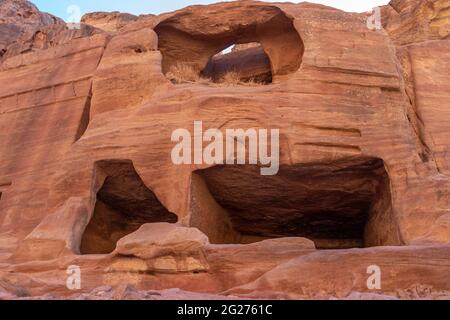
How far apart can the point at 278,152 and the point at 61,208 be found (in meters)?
4.49

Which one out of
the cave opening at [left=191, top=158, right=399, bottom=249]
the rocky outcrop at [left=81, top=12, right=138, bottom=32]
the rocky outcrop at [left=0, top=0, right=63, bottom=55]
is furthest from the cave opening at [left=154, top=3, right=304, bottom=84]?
the rocky outcrop at [left=81, top=12, right=138, bottom=32]

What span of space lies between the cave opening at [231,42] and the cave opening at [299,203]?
9.93 feet

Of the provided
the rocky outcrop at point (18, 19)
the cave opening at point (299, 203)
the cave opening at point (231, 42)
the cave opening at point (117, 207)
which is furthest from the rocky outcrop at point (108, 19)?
the cave opening at point (299, 203)

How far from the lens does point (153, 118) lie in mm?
10688

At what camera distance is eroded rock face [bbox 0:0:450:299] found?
25.3 feet

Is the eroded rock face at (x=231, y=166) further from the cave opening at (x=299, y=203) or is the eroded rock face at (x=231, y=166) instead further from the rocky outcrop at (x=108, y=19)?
the rocky outcrop at (x=108, y=19)

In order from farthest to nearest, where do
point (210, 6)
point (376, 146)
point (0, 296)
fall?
point (210, 6), point (376, 146), point (0, 296)

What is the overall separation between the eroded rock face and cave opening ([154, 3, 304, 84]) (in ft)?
0.15

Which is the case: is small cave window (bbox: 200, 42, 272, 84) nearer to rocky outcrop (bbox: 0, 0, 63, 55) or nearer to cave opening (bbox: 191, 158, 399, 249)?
cave opening (bbox: 191, 158, 399, 249)

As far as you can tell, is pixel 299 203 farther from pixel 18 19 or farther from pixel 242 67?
pixel 18 19

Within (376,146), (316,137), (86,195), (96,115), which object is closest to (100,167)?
(86,195)

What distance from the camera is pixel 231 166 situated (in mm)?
10102
